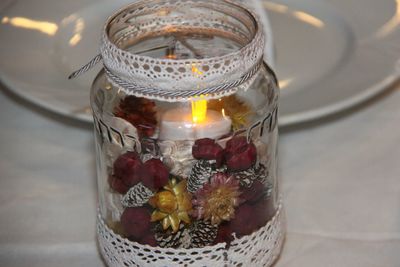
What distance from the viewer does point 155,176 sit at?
2.04ft

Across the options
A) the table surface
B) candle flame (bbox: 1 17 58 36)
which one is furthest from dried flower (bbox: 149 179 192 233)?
candle flame (bbox: 1 17 58 36)

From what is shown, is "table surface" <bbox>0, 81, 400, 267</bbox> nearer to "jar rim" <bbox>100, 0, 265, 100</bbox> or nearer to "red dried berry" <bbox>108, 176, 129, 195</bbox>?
"red dried berry" <bbox>108, 176, 129, 195</bbox>

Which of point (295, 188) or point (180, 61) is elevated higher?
point (180, 61)

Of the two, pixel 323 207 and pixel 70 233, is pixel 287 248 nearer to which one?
pixel 323 207

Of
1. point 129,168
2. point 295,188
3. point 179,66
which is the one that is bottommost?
point 295,188

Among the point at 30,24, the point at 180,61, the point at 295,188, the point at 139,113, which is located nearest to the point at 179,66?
the point at 180,61

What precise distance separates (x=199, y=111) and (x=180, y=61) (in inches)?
3.3

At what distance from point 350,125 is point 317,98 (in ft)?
0.28

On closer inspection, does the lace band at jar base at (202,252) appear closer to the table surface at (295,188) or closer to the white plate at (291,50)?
the table surface at (295,188)

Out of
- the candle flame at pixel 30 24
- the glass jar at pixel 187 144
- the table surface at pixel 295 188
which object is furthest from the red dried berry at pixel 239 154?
the candle flame at pixel 30 24

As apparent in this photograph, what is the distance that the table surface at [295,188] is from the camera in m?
0.72

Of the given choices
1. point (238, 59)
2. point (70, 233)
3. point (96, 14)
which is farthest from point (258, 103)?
point (96, 14)

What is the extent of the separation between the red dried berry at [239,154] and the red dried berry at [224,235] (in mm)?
50

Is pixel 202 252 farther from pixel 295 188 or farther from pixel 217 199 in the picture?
pixel 295 188
